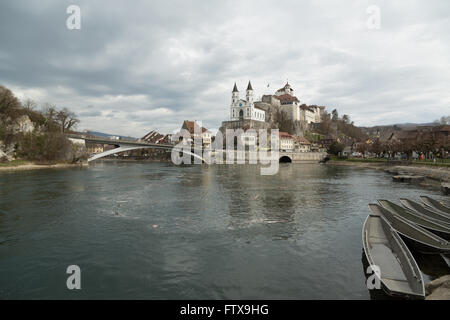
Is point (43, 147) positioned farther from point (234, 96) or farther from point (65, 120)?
point (234, 96)

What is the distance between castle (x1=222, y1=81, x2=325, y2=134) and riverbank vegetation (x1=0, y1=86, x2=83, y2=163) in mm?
73567

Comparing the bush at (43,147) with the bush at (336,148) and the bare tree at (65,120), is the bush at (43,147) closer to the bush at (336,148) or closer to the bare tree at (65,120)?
the bare tree at (65,120)

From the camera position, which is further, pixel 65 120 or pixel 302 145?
pixel 302 145

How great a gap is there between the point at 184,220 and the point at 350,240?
9.08 metres

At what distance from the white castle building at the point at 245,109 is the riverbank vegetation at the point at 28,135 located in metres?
79.4

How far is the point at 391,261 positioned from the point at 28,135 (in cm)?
6819

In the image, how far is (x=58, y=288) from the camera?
7762mm

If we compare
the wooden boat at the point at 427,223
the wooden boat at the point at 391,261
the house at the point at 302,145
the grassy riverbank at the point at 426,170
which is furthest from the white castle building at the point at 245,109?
the wooden boat at the point at 391,261

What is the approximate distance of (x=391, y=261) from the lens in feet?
27.3

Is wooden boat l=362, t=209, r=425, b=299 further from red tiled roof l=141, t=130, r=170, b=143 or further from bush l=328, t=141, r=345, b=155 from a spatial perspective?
red tiled roof l=141, t=130, r=170, b=143

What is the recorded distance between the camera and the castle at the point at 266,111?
12231cm

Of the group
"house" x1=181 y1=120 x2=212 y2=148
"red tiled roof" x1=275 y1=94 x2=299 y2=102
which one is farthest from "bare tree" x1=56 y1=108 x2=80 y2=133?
"red tiled roof" x1=275 y1=94 x2=299 y2=102

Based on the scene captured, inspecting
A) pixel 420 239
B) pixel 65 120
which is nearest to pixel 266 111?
pixel 65 120
